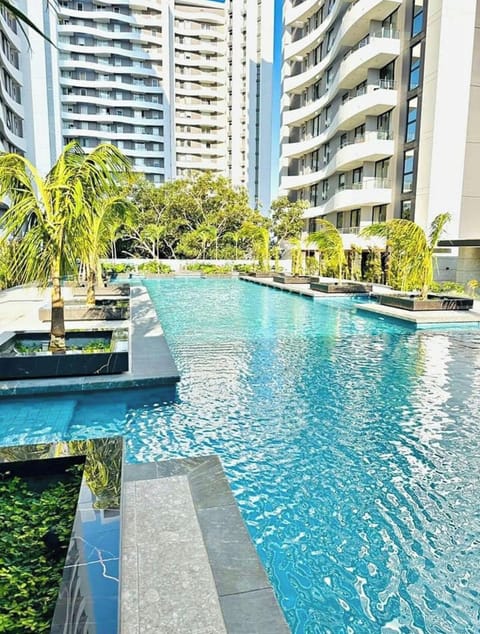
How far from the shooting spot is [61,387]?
728 cm

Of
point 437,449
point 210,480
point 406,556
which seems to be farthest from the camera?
point 437,449

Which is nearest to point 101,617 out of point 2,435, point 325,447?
point 325,447

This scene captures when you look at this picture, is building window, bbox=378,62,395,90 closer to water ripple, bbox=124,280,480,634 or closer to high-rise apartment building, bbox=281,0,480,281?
high-rise apartment building, bbox=281,0,480,281

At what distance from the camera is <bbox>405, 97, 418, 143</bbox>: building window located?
89.0ft

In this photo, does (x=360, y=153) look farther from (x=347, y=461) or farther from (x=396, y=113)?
(x=347, y=461)

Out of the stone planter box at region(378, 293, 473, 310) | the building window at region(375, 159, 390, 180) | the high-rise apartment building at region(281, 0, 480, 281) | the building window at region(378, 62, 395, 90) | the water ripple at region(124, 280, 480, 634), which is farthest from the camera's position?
the building window at region(375, 159, 390, 180)

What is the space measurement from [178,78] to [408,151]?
1977 inches

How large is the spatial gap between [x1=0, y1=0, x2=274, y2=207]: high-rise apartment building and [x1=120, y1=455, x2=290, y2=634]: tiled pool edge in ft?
187

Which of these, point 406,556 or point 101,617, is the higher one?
point 101,617

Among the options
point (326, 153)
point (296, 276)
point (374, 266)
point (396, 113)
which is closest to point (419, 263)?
point (374, 266)

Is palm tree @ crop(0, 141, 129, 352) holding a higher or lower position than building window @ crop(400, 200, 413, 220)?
lower

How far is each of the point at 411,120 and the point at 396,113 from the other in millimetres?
1662

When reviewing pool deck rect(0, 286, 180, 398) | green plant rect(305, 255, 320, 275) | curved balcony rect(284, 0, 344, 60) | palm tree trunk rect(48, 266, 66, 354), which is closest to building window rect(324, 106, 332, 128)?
curved balcony rect(284, 0, 344, 60)

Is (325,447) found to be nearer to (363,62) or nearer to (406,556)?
(406,556)
